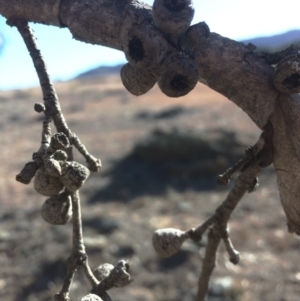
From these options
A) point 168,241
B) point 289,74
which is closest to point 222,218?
point 168,241

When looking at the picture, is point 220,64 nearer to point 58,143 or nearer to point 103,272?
point 58,143

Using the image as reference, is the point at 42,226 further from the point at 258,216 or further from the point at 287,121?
the point at 287,121

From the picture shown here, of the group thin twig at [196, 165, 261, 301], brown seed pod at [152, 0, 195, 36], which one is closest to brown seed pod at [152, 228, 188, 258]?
thin twig at [196, 165, 261, 301]

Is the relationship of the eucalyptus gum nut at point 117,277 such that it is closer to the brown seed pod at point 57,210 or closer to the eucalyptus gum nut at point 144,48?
the brown seed pod at point 57,210

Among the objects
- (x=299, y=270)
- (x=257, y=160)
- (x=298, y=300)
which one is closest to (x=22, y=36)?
(x=257, y=160)

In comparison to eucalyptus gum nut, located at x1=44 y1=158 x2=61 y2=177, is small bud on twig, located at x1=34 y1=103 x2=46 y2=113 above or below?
above

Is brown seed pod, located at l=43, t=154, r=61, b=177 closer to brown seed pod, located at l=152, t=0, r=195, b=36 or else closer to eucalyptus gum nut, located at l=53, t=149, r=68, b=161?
eucalyptus gum nut, located at l=53, t=149, r=68, b=161
